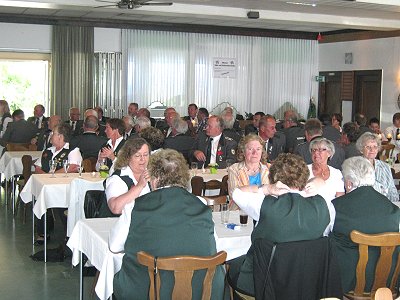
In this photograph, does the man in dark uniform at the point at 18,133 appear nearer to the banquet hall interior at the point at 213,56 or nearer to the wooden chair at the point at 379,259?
the banquet hall interior at the point at 213,56

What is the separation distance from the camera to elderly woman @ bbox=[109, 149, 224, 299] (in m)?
3.86

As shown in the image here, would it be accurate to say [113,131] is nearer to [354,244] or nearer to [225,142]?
[225,142]

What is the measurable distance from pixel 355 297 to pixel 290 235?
771mm

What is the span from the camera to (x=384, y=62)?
52.6ft

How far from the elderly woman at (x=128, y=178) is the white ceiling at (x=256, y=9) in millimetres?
6335

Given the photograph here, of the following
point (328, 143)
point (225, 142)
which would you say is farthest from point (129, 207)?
point (225, 142)

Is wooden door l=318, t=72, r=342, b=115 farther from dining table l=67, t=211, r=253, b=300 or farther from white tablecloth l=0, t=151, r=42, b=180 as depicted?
dining table l=67, t=211, r=253, b=300

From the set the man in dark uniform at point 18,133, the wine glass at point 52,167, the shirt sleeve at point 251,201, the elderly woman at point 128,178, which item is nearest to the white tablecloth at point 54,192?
the wine glass at point 52,167

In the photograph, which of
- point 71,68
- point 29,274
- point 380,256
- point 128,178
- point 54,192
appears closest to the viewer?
point 380,256

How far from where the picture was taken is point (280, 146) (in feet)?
31.3

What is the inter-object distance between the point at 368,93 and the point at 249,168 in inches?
440

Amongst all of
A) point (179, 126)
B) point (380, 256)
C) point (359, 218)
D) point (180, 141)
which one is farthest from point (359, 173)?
point (179, 126)

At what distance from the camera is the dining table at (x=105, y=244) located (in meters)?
4.34

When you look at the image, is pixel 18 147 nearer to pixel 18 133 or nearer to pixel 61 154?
pixel 18 133
